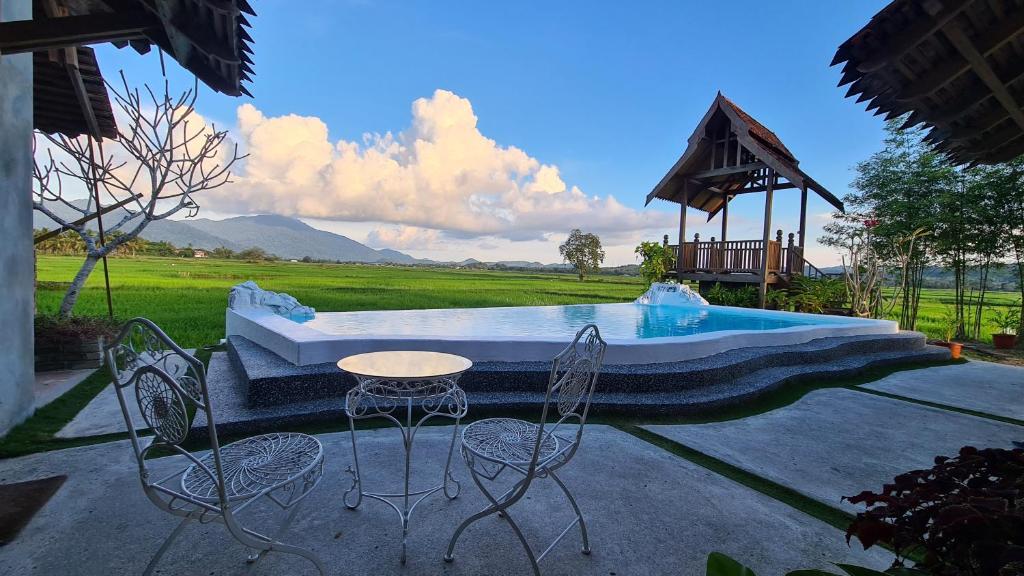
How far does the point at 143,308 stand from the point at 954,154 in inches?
560

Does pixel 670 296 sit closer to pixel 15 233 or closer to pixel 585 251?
pixel 15 233

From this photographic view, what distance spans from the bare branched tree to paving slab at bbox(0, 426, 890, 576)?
4745 millimetres

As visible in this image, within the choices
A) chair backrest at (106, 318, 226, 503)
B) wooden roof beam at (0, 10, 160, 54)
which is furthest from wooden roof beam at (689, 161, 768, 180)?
chair backrest at (106, 318, 226, 503)

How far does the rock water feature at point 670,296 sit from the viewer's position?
36.2ft

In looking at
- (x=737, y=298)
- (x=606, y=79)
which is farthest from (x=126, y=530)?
(x=606, y=79)

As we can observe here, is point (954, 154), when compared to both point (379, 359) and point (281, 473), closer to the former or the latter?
point (379, 359)

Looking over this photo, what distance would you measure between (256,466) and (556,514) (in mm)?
1375

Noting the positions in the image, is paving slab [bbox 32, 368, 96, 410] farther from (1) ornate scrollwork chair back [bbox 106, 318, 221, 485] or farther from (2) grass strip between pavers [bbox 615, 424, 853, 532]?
(2) grass strip between pavers [bbox 615, 424, 853, 532]

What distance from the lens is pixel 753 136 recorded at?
10.8 m

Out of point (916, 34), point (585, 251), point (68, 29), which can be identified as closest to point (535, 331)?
point (916, 34)

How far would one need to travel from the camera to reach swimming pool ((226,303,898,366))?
12.9ft

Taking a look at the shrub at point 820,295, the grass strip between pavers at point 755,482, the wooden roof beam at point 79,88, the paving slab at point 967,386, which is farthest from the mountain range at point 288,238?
the grass strip between pavers at point 755,482

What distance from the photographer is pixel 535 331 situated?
6.92 meters

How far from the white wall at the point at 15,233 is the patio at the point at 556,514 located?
769mm
